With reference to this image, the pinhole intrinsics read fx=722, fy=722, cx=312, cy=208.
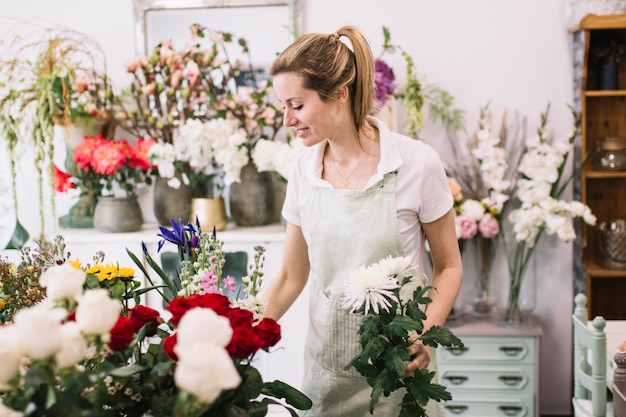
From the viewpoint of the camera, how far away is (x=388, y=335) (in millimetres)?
1211

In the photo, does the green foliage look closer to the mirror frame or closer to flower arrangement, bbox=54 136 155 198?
flower arrangement, bbox=54 136 155 198

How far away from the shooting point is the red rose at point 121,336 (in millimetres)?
966

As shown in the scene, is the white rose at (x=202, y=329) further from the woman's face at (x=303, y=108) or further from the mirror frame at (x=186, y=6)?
the mirror frame at (x=186, y=6)

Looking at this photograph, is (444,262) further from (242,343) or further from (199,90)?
(199,90)

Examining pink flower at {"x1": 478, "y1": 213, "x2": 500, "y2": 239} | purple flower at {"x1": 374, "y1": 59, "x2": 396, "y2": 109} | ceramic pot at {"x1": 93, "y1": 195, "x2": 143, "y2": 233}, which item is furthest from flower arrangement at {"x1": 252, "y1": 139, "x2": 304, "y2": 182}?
pink flower at {"x1": 478, "y1": 213, "x2": 500, "y2": 239}

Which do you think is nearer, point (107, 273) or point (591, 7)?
point (107, 273)

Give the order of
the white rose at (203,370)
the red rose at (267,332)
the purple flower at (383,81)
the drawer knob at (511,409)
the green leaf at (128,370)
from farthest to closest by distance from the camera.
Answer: the drawer knob at (511,409) < the purple flower at (383,81) < the red rose at (267,332) < the green leaf at (128,370) < the white rose at (203,370)

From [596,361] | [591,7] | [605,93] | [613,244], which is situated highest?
[591,7]

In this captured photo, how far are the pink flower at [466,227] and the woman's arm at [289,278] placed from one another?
1.58 meters

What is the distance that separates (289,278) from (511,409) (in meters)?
2.00

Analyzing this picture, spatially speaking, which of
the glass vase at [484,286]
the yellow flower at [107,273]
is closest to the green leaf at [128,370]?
the yellow flower at [107,273]

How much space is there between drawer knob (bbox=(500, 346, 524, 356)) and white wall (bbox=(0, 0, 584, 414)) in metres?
1.06

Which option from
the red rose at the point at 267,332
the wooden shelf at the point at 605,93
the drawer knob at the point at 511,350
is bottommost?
the drawer knob at the point at 511,350

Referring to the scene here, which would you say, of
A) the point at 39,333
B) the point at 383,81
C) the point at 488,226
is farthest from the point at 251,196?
the point at 39,333
